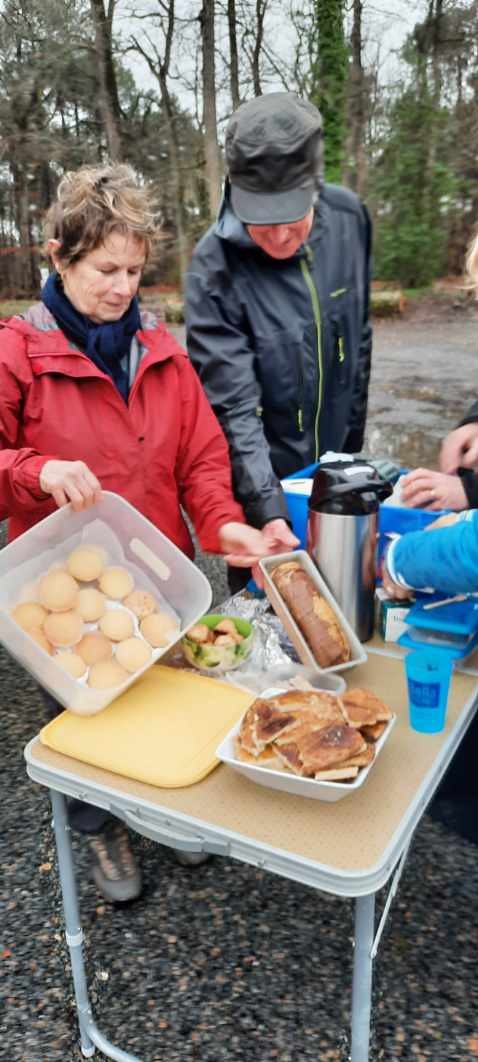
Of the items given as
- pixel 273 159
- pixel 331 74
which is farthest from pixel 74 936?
pixel 331 74

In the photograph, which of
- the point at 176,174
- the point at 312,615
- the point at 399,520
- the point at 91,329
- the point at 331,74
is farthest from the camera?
the point at 176,174

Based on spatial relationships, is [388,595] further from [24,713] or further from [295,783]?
[24,713]

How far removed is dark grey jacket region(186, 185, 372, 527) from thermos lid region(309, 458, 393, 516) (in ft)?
1.13

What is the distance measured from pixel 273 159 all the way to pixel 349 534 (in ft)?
3.15

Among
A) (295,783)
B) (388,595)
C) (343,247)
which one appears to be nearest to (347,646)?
(388,595)

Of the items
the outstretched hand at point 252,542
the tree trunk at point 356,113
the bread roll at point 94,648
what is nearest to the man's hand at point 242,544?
the outstretched hand at point 252,542

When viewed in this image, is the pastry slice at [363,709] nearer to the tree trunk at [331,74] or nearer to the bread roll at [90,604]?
the bread roll at [90,604]

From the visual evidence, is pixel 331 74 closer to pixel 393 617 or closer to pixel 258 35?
pixel 258 35

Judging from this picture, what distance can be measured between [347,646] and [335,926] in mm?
929

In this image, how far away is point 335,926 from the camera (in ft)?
6.64

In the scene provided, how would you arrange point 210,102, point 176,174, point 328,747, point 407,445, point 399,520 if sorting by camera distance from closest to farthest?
1. point 328,747
2. point 399,520
3. point 407,445
4. point 210,102
5. point 176,174

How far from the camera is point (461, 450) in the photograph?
2.06 metres

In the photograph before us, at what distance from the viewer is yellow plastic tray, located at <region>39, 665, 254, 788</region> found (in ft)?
4.18

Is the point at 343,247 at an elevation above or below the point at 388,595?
above
